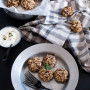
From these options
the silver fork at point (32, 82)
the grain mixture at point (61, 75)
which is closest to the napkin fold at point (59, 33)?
the grain mixture at point (61, 75)

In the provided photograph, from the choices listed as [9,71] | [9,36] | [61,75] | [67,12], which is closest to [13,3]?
[9,36]

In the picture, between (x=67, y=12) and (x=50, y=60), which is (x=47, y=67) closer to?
(x=50, y=60)

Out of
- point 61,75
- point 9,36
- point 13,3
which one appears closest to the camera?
point 61,75

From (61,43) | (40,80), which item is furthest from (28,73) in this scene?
(61,43)

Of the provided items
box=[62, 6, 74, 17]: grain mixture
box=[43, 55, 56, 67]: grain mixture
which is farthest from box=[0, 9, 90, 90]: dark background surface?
box=[62, 6, 74, 17]: grain mixture

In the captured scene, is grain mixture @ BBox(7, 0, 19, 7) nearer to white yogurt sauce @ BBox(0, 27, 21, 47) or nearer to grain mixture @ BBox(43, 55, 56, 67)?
white yogurt sauce @ BBox(0, 27, 21, 47)

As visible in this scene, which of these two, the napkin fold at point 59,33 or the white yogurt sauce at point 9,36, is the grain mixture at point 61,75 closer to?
the napkin fold at point 59,33

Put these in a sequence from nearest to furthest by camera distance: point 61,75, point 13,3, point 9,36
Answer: point 61,75, point 9,36, point 13,3
